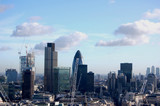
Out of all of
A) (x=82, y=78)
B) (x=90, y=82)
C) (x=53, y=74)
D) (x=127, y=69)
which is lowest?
(x=90, y=82)

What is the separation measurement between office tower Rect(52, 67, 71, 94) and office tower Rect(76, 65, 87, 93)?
379 centimetres

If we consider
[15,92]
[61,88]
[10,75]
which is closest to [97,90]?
[61,88]

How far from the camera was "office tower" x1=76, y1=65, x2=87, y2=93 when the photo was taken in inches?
4037

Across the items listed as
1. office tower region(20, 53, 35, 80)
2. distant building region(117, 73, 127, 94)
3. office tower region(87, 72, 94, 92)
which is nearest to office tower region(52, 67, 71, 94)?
office tower region(87, 72, 94, 92)

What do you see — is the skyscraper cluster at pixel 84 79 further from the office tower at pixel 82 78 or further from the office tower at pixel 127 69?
the office tower at pixel 127 69

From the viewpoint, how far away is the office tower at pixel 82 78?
10253 cm

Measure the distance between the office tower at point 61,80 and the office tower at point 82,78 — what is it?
3789 millimetres

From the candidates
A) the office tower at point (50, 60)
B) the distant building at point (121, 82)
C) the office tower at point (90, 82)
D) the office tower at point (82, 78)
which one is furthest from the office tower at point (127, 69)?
the office tower at point (50, 60)

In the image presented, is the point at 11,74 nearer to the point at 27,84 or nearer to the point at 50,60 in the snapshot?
the point at 50,60

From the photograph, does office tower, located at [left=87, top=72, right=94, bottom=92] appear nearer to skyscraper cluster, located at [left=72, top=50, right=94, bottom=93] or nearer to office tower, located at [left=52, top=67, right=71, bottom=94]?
skyscraper cluster, located at [left=72, top=50, right=94, bottom=93]

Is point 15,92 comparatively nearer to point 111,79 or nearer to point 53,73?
point 53,73

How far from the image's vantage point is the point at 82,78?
107 metres

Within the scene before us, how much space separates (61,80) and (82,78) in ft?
30.7

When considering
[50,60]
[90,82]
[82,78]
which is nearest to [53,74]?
[50,60]
